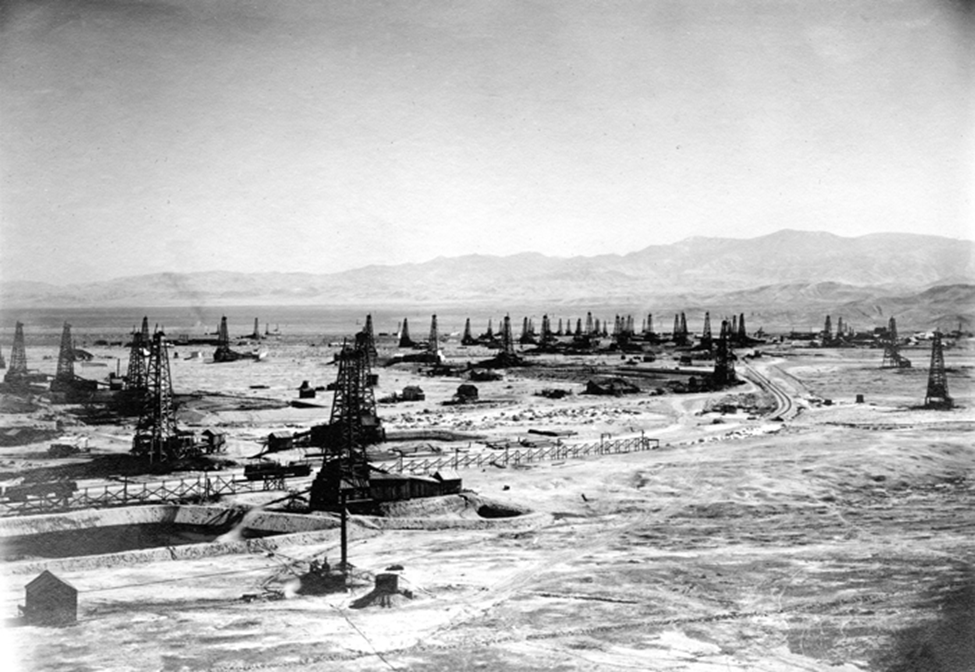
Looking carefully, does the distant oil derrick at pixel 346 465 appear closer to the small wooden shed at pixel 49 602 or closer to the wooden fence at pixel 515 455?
the wooden fence at pixel 515 455

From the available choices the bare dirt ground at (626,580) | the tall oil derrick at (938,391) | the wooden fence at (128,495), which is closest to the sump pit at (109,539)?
the wooden fence at (128,495)

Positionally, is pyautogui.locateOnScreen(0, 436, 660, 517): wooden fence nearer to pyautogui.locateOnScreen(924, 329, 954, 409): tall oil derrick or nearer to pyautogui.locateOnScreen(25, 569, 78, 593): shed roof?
pyautogui.locateOnScreen(25, 569, 78, 593): shed roof

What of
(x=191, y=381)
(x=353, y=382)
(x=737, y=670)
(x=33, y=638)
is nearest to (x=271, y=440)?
(x=353, y=382)

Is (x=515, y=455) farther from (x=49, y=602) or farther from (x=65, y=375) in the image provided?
(x=65, y=375)

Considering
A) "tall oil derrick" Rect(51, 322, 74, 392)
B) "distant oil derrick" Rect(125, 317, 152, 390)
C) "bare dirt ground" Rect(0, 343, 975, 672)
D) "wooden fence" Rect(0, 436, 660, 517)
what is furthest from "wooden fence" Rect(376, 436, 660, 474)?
"tall oil derrick" Rect(51, 322, 74, 392)

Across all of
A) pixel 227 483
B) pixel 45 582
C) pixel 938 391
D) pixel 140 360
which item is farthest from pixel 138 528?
pixel 938 391

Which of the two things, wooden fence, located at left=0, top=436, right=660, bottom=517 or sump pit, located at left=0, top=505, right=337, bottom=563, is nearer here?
sump pit, located at left=0, top=505, right=337, bottom=563
